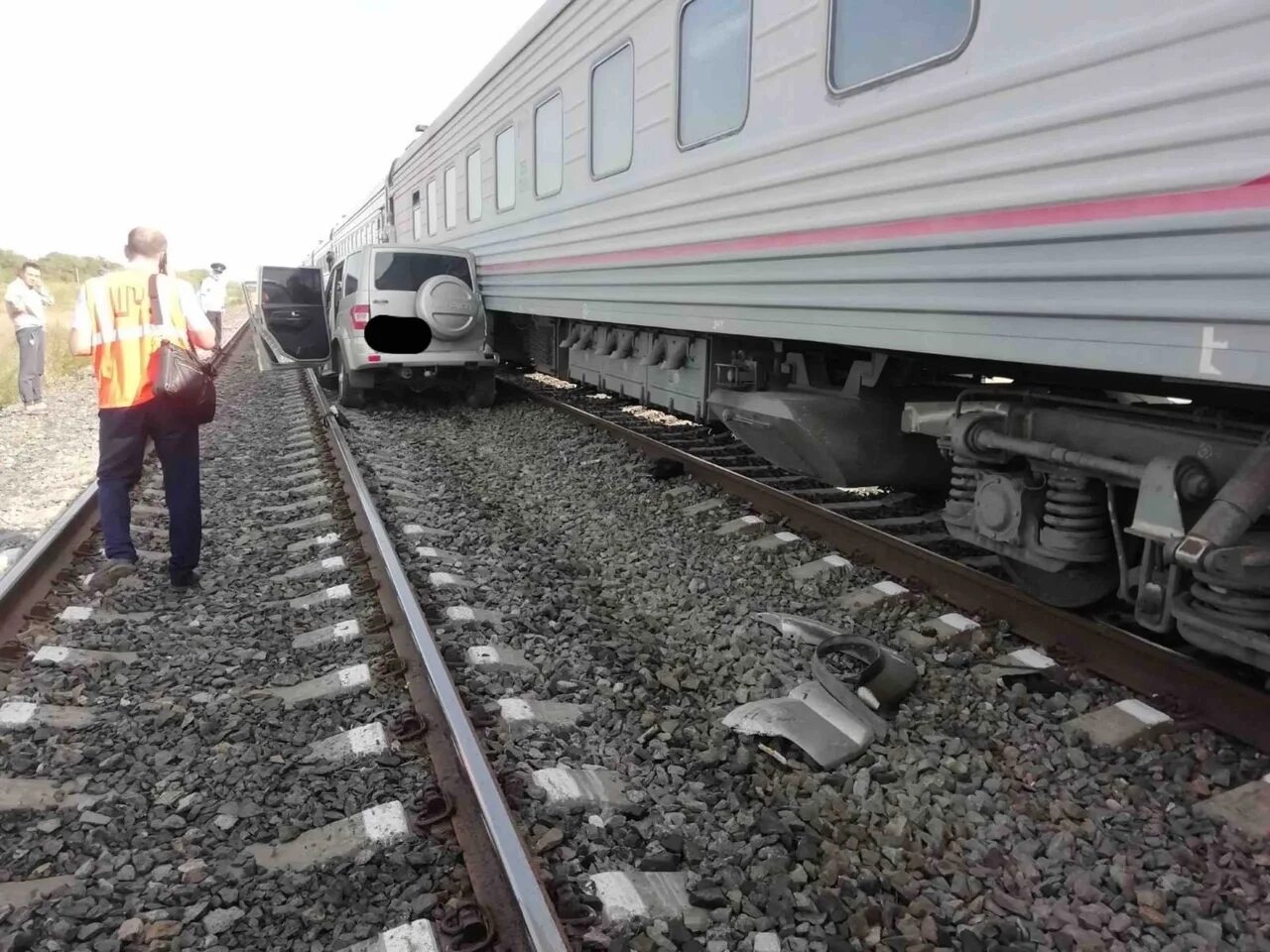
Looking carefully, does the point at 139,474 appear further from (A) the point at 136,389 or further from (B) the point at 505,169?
(B) the point at 505,169

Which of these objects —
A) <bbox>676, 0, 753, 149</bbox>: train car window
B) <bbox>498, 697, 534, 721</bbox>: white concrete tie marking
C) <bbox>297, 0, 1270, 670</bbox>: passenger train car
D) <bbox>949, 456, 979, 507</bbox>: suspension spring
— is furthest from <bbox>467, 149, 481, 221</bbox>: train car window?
<bbox>498, 697, 534, 721</bbox>: white concrete tie marking

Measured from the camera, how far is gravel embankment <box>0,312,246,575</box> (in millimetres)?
5496

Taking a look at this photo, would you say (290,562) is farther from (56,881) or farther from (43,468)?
(43,468)

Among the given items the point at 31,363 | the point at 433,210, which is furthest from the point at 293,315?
the point at 31,363

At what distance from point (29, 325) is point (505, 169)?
18.3 feet

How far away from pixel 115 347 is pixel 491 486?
2776mm

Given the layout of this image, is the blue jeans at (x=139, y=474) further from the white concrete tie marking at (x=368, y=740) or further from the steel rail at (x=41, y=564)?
the white concrete tie marking at (x=368, y=740)

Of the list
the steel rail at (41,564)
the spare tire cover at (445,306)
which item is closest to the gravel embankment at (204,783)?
the steel rail at (41,564)

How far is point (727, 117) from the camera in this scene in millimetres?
4945

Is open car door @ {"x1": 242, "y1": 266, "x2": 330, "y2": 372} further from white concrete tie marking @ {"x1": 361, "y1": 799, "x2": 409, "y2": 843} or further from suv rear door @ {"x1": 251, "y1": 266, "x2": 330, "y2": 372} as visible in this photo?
white concrete tie marking @ {"x1": 361, "y1": 799, "x2": 409, "y2": 843}

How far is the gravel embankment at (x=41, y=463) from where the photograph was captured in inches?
216

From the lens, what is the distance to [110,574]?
14.1 ft

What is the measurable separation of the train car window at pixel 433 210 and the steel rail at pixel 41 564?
8.61 metres

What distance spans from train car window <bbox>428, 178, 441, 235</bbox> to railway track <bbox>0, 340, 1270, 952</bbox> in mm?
9556
